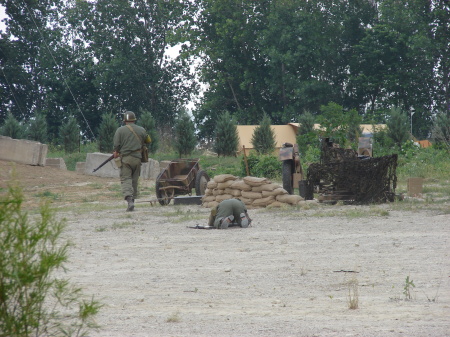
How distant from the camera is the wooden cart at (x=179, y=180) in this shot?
52.8 ft

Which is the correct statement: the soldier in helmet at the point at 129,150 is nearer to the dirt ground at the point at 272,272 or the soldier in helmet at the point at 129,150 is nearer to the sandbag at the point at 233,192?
the dirt ground at the point at 272,272

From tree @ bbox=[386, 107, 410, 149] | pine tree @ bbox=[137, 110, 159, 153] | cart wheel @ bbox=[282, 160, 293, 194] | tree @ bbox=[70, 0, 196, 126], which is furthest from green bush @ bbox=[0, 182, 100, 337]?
tree @ bbox=[70, 0, 196, 126]

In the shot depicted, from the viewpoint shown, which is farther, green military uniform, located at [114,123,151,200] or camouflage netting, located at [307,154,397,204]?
green military uniform, located at [114,123,151,200]

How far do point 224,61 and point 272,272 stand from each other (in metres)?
46.3

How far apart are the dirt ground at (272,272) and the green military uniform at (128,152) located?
1.52 meters

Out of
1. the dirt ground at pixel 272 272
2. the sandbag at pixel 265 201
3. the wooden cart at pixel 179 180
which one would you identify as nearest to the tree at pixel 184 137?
the wooden cart at pixel 179 180

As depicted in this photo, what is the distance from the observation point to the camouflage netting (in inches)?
559

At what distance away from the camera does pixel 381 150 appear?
25.8 m

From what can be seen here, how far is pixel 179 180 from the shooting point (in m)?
16.1

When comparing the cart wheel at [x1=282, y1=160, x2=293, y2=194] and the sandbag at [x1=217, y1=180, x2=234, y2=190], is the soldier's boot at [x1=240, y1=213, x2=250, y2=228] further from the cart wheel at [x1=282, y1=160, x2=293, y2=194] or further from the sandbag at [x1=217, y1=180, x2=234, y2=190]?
the cart wheel at [x1=282, y1=160, x2=293, y2=194]

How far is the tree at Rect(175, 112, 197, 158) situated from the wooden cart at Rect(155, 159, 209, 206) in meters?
17.3

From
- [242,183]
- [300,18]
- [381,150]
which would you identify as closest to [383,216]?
[242,183]

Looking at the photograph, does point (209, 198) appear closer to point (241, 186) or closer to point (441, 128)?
point (241, 186)

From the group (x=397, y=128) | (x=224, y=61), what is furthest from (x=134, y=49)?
(x=397, y=128)
